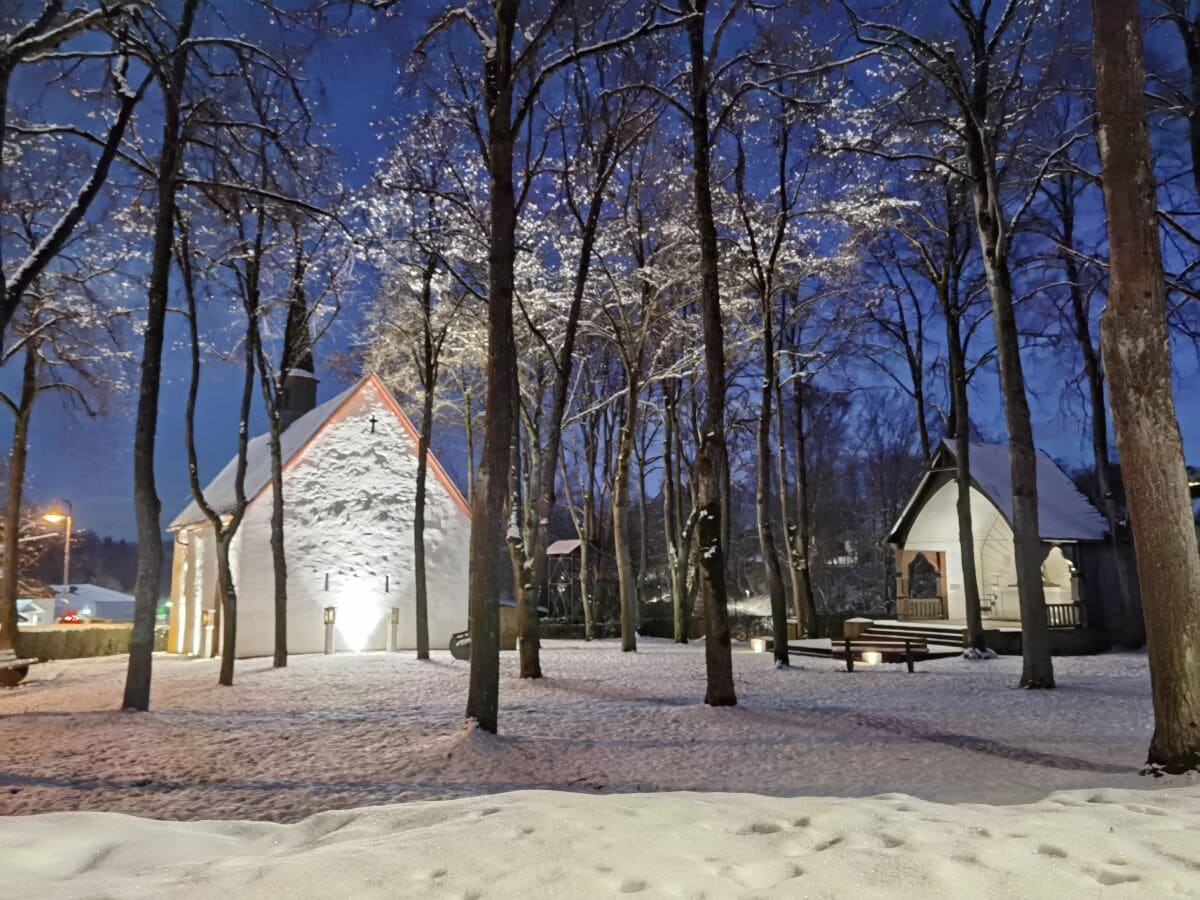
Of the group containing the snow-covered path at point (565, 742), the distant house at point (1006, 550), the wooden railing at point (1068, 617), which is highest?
the distant house at point (1006, 550)

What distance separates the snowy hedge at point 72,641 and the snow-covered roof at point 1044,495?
82.3 feet

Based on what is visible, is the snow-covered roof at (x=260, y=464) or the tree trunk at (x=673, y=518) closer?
the snow-covered roof at (x=260, y=464)

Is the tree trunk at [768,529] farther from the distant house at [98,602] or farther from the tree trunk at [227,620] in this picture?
the distant house at [98,602]

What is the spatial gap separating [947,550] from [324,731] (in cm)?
2315

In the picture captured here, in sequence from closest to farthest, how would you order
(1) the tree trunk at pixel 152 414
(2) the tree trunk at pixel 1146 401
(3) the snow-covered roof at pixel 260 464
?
(2) the tree trunk at pixel 1146 401 < (1) the tree trunk at pixel 152 414 < (3) the snow-covered roof at pixel 260 464

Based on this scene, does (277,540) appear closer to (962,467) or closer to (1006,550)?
(962,467)

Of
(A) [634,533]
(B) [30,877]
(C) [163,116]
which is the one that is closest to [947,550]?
(A) [634,533]

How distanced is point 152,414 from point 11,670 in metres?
9.45

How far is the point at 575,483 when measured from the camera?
52.2 m

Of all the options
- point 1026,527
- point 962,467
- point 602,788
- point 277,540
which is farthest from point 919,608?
point 602,788

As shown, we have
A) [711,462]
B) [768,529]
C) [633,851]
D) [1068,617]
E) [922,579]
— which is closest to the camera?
[633,851]

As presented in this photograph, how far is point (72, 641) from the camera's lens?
81.3 ft

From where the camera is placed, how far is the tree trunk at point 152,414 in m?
10.7

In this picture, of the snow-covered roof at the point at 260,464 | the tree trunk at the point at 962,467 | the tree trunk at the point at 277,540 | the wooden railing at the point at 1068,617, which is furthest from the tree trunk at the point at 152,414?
the wooden railing at the point at 1068,617
